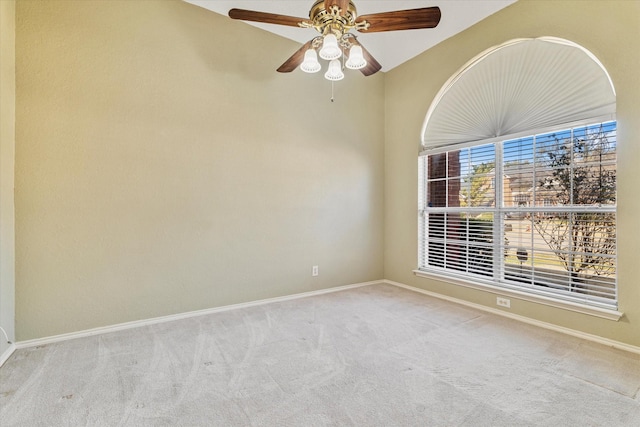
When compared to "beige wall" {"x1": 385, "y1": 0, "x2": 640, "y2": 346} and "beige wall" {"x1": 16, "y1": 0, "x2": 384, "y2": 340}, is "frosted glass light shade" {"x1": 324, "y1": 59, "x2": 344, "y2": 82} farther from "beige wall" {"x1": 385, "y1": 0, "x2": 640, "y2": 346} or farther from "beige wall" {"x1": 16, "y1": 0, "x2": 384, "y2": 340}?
"beige wall" {"x1": 385, "y1": 0, "x2": 640, "y2": 346}

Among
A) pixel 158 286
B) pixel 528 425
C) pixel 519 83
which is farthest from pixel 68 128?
pixel 519 83

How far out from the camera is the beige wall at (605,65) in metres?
2.23

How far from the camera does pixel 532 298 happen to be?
2.74 meters

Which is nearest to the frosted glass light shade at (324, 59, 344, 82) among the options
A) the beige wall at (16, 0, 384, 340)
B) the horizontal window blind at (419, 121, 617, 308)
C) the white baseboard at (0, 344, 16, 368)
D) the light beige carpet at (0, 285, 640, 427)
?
the beige wall at (16, 0, 384, 340)

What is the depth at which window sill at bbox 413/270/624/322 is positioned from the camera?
232cm

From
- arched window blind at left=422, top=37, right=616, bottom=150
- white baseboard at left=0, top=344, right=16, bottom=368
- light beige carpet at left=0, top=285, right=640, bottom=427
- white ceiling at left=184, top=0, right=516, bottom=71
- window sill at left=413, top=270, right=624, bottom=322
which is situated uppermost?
white ceiling at left=184, top=0, right=516, bottom=71

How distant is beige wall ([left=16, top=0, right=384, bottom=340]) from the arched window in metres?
1.33

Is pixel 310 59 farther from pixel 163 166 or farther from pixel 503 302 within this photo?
pixel 503 302

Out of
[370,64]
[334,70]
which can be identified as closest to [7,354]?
[334,70]

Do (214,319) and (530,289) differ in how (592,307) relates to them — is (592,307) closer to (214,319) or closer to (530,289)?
(530,289)

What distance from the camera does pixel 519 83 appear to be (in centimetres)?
286

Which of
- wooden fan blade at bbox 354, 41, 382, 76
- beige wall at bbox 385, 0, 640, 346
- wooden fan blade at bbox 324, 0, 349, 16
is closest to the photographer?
wooden fan blade at bbox 324, 0, 349, 16

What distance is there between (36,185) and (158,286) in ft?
4.14

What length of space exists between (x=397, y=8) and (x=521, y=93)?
4.89 ft
